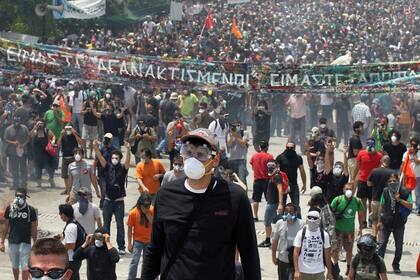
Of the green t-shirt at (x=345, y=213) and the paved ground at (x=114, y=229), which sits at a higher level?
the green t-shirt at (x=345, y=213)

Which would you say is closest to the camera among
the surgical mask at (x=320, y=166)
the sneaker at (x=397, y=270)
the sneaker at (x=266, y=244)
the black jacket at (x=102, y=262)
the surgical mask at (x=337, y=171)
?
the black jacket at (x=102, y=262)

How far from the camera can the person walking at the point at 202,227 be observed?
6.18 meters

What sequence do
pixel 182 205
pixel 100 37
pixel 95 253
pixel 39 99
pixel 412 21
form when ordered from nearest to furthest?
pixel 182 205 → pixel 95 253 → pixel 39 99 → pixel 100 37 → pixel 412 21

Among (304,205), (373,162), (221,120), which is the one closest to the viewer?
(373,162)

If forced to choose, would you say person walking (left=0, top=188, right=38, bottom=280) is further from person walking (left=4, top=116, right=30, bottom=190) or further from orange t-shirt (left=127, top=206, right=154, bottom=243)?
person walking (left=4, top=116, right=30, bottom=190)

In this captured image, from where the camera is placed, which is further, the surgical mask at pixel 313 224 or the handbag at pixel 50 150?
the handbag at pixel 50 150

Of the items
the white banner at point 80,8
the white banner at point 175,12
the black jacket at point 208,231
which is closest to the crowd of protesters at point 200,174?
the black jacket at point 208,231

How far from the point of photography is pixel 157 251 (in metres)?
6.28

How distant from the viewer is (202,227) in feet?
20.3

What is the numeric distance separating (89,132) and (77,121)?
1.43 metres

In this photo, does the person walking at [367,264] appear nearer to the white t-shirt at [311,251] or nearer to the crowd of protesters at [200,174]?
the crowd of protesters at [200,174]

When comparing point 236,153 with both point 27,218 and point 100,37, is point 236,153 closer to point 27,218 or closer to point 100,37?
point 27,218

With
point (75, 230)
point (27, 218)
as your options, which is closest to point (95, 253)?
point (75, 230)

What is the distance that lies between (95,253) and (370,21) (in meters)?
35.8
